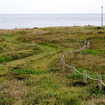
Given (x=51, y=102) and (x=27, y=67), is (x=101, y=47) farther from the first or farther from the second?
(x=51, y=102)

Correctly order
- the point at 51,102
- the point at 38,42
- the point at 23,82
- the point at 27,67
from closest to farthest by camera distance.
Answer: the point at 51,102
the point at 23,82
the point at 27,67
the point at 38,42

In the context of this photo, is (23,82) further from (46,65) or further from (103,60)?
(103,60)

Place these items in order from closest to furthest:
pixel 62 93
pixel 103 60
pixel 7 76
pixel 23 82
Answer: pixel 62 93, pixel 23 82, pixel 7 76, pixel 103 60

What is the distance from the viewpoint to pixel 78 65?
2012cm

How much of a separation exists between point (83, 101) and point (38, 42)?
2527 cm

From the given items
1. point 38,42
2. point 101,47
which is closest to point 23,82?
point 101,47

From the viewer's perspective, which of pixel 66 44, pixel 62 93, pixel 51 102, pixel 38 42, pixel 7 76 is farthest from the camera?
pixel 38 42

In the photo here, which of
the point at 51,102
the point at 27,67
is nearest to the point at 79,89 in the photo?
the point at 51,102

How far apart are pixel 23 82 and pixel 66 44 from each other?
740 inches

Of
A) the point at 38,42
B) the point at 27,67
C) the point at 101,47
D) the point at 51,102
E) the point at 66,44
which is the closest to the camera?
the point at 51,102

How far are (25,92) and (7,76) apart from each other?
16.1 feet

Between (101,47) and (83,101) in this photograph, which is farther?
(101,47)

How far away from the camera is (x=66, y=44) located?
32594 millimetres

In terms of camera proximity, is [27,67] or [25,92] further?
[27,67]
